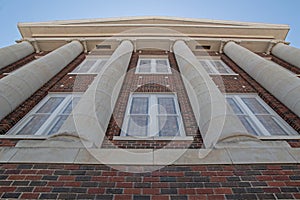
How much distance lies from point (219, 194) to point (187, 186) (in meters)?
0.48

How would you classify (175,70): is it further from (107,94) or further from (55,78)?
(55,78)

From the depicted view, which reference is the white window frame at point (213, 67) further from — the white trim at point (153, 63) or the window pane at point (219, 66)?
the white trim at point (153, 63)

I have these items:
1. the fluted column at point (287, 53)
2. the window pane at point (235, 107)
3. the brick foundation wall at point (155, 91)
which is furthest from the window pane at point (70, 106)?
the fluted column at point (287, 53)

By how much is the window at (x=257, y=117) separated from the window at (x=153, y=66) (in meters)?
3.75

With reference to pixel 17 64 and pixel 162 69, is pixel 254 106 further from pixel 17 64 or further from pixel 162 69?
pixel 17 64

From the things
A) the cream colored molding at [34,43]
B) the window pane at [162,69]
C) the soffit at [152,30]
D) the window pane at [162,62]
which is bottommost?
the window pane at [162,69]

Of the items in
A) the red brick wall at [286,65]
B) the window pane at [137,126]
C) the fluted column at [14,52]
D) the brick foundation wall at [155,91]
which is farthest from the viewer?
the fluted column at [14,52]

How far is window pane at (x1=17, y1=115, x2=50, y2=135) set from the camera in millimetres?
5576

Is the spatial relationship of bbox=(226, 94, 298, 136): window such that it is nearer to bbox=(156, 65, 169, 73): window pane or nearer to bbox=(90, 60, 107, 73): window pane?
bbox=(156, 65, 169, 73): window pane

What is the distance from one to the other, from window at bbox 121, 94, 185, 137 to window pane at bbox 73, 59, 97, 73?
4.26m

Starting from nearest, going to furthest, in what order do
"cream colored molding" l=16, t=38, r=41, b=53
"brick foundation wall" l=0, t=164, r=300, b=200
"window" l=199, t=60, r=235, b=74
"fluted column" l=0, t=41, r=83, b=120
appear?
"brick foundation wall" l=0, t=164, r=300, b=200 → "fluted column" l=0, t=41, r=83, b=120 → "window" l=199, t=60, r=235, b=74 → "cream colored molding" l=16, t=38, r=41, b=53

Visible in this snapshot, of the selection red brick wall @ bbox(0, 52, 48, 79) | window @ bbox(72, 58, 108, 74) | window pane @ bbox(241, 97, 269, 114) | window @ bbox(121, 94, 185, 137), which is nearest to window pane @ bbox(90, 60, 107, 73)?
window @ bbox(72, 58, 108, 74)

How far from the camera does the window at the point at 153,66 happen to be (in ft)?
32.0

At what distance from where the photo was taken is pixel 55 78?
8742 millimetres
